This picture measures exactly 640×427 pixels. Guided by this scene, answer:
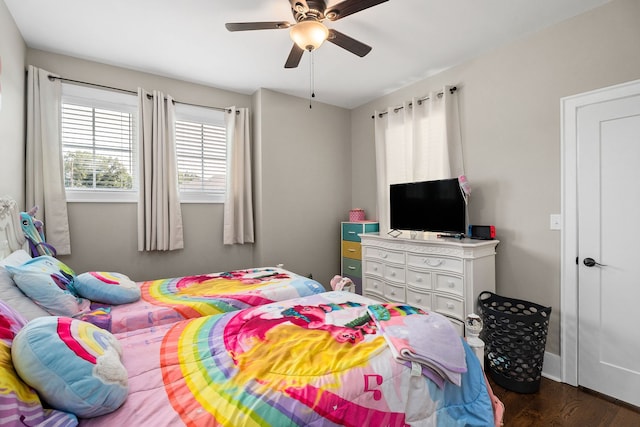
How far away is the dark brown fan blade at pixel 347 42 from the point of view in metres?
2.08

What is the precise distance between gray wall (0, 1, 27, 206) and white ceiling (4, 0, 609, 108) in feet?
0.54

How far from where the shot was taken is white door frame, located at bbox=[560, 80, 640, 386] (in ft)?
7.58

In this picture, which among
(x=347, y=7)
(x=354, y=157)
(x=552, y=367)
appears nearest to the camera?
(x=347, y=7)

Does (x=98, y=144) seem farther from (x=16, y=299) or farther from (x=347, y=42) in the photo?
(x=347, y=42)

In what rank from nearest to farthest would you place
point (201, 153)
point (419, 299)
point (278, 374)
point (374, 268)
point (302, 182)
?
point (278, 374) < point (419, 299) < point (374, 268) < point (201, 153) < point (302, 182)

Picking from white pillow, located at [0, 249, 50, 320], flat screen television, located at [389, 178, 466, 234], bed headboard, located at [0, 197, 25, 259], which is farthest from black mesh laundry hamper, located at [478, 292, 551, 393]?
bed headboard, located at [0, 197, 25, 259]

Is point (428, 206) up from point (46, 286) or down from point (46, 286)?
up

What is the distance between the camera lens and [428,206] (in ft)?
10.0

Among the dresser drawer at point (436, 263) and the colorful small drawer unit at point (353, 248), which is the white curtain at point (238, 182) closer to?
the colorful small drawer unit at point (353, 248)

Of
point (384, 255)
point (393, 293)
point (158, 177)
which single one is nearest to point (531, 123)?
point (384, 255)

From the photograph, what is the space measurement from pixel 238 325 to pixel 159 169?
7.43 ft

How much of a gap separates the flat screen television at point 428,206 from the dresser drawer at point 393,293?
629mm

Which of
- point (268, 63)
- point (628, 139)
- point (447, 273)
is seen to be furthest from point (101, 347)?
point (628, 139)

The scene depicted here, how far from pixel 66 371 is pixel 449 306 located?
8.40 feet
